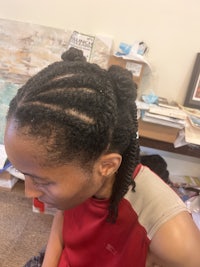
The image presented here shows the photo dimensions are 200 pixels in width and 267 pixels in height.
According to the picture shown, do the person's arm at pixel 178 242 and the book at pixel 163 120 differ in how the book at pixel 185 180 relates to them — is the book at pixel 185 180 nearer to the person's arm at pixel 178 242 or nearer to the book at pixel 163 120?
the book at pixel 163 120

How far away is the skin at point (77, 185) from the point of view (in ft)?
1.61

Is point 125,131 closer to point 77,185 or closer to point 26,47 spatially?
point 77,185

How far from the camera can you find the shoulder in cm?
59

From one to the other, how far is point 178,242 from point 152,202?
0.10 meters

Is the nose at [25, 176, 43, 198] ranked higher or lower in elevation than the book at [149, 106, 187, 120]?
lower

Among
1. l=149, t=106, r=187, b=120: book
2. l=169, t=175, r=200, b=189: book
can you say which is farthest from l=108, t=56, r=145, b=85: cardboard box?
l=169, t=175, r=200, b=189: book

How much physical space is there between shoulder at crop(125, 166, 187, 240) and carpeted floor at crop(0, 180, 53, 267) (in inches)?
38.7

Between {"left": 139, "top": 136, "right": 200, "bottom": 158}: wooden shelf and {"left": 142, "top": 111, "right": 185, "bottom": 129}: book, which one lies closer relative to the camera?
{"left": 142, "top": 111, "right": 185, "bottom": 129}: book

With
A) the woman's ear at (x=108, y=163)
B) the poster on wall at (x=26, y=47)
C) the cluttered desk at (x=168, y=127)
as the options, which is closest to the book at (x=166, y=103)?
the cluttered desk at (x=168, y=127)

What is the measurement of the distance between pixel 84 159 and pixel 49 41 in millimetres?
1279

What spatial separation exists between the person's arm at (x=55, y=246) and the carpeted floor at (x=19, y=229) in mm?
623

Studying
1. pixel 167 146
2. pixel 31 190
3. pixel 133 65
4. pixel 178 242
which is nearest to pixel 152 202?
pixel 178 242

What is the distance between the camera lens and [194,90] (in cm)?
153

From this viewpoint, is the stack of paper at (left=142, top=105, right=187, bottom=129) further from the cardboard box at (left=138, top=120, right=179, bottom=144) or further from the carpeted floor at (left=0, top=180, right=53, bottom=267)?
the carpeted floor at (left=0, top=180, right=53, bottom=267)
